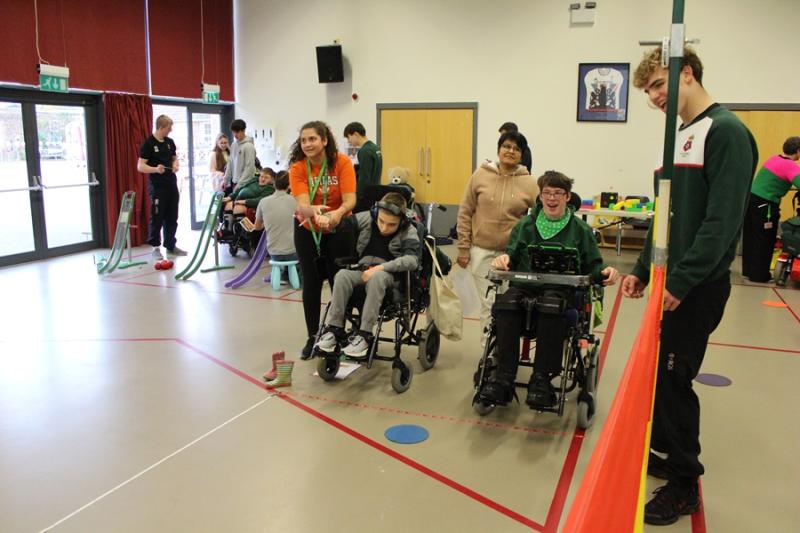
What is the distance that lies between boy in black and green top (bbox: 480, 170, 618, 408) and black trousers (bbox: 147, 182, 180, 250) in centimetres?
576

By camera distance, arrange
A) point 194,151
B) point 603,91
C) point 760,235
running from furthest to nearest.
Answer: point 194,151
point 603,91
point 760,235

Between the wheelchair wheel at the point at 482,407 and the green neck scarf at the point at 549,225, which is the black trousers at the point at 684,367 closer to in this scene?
the wheelchair wheel at the point at 482,407

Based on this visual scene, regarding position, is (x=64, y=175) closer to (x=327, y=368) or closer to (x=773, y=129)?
(x=327, y=368)

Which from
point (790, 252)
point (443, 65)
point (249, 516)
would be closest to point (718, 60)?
point (790, 252)

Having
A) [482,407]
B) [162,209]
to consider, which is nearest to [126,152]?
[162,209]

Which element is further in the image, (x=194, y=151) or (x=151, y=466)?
(x=194, y=151)

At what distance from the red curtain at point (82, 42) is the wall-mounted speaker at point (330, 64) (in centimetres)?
254

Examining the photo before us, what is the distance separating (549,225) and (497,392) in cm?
95

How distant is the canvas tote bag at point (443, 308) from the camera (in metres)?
4.04

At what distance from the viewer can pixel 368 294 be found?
3721 mm

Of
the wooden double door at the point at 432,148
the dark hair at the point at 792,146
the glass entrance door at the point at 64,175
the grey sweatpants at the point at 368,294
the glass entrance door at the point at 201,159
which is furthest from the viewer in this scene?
the glass entrance door at the point at 201,159

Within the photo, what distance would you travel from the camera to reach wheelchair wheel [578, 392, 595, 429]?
127 inches

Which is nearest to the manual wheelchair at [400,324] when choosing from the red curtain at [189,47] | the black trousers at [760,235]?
the black trousers at [760,235]

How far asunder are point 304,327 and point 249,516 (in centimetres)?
261
